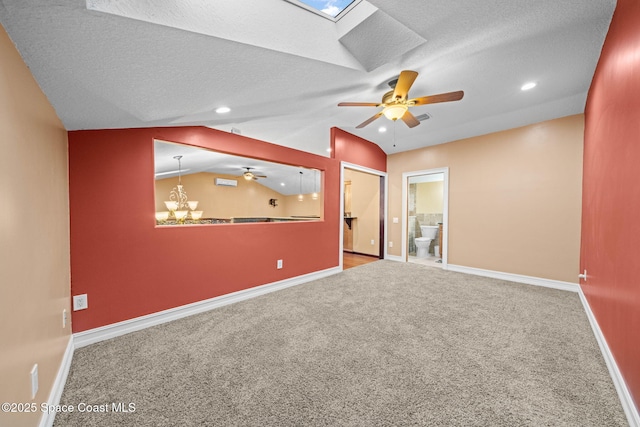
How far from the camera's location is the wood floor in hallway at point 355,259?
4948mm

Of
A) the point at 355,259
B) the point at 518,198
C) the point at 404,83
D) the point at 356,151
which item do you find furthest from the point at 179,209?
the point at 518,198

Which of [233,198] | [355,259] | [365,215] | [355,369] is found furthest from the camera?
[233,198]

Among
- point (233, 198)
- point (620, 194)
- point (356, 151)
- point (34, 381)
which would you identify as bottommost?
point (34, 381)

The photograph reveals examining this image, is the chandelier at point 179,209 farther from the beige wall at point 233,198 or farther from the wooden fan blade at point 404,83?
the wooden fan blade at point 404,83

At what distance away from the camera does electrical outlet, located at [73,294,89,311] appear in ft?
6.48

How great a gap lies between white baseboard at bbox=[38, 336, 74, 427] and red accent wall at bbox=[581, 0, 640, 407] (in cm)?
297

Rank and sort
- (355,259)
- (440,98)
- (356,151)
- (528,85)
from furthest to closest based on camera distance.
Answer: (355,259), (356,151), (528,85), (440,98)

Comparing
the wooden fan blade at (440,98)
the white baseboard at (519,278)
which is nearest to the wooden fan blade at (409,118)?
the wooden fan blade at (440,98)

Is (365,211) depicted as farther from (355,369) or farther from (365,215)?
(355,369)

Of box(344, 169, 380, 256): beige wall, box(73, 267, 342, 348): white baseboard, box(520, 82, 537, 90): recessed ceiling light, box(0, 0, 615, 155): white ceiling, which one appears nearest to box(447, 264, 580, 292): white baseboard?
box(344, 169, 380, 256): beige wall

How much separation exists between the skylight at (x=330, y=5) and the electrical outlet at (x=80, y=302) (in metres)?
2.88

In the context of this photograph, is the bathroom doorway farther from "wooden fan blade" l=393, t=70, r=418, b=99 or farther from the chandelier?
the chandelier

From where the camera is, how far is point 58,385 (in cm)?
145

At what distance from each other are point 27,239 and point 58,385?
98 centimetres
